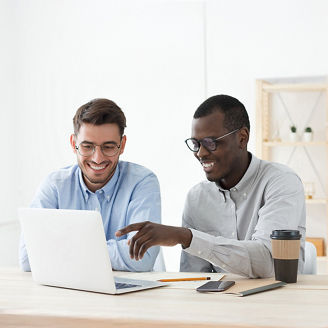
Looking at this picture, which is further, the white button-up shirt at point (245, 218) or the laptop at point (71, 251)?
the white button-up shirt at point (245, 218)

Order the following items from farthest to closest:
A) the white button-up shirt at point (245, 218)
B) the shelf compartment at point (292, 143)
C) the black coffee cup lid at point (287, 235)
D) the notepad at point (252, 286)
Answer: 1. the shelf compartment at point (292, 143)
2. the white button-up shirt at point (245, 218)
3. the black coffee cup lid at point (287, 235)
4. the notepad at point (252, 286)

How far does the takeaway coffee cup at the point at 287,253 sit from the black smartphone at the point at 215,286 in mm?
156

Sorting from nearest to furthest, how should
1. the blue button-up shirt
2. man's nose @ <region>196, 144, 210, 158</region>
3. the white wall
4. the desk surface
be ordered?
the desk surface
man's nose @ <region>196, 144, 210, 158</region>
the blue button-up shirt
the white wall

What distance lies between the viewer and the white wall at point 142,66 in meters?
4.41

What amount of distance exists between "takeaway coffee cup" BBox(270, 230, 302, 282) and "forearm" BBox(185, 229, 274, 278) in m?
0.10

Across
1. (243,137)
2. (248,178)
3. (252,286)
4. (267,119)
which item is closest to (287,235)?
(252,286)

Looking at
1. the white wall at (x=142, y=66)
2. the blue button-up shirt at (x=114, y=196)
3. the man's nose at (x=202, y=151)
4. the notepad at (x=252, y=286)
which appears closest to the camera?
the notepad at (x=252, y=286)

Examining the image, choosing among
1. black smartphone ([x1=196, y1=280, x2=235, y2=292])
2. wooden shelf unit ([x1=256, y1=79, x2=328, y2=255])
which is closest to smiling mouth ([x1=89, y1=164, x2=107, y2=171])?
black smartphone ([x1=196, y1=280, x2=235, y2=292])

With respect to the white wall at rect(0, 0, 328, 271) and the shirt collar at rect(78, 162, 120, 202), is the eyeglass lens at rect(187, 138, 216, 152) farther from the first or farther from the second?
the white wall at rect(0, 0, 328, 271)

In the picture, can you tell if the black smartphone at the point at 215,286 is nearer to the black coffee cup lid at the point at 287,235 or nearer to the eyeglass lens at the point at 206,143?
the black coffee cup lid at the point at 287,235

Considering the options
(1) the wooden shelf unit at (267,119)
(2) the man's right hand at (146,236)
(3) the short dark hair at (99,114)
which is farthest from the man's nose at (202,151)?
(1) the wooden shelf unit at (267,119)

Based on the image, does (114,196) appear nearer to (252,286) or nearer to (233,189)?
(233,189)

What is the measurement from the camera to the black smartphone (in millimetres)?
1670

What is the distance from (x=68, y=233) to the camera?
1714 mm
